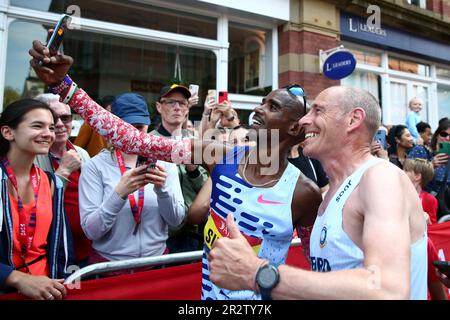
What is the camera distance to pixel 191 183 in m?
3.14

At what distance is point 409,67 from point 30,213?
35.5ft

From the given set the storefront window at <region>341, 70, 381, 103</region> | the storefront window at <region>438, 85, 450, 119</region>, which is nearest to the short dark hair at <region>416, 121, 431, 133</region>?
the storefront window at <region>341, 70, 381, 103</region>

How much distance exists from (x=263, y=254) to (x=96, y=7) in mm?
5722

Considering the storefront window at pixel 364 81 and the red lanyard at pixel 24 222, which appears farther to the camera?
the storefront window at pixel 364 81

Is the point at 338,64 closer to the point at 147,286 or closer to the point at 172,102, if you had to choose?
the point at 172,102

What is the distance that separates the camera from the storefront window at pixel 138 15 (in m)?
5.91

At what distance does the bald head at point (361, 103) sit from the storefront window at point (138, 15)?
566 cm

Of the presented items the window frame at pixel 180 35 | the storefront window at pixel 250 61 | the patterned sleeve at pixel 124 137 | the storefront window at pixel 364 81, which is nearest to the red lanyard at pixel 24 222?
the patterned sleeve at pixel 124 137

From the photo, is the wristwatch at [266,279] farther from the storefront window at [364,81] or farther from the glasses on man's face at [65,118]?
the storefront window at [364,81]

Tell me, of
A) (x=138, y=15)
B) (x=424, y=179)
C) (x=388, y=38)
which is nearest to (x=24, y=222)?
(x=424, y=179)

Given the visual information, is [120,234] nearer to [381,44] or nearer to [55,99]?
[55,99]

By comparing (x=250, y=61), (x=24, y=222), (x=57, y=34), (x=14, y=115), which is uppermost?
(x=250, y=61)

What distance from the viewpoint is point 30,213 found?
7.04ft

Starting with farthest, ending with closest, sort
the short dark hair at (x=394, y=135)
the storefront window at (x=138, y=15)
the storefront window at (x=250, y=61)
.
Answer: the storefront window at (x=250, y=61)
the storefront window at (x=138, y=15)
the short dark hair at (x=394, y=135)
